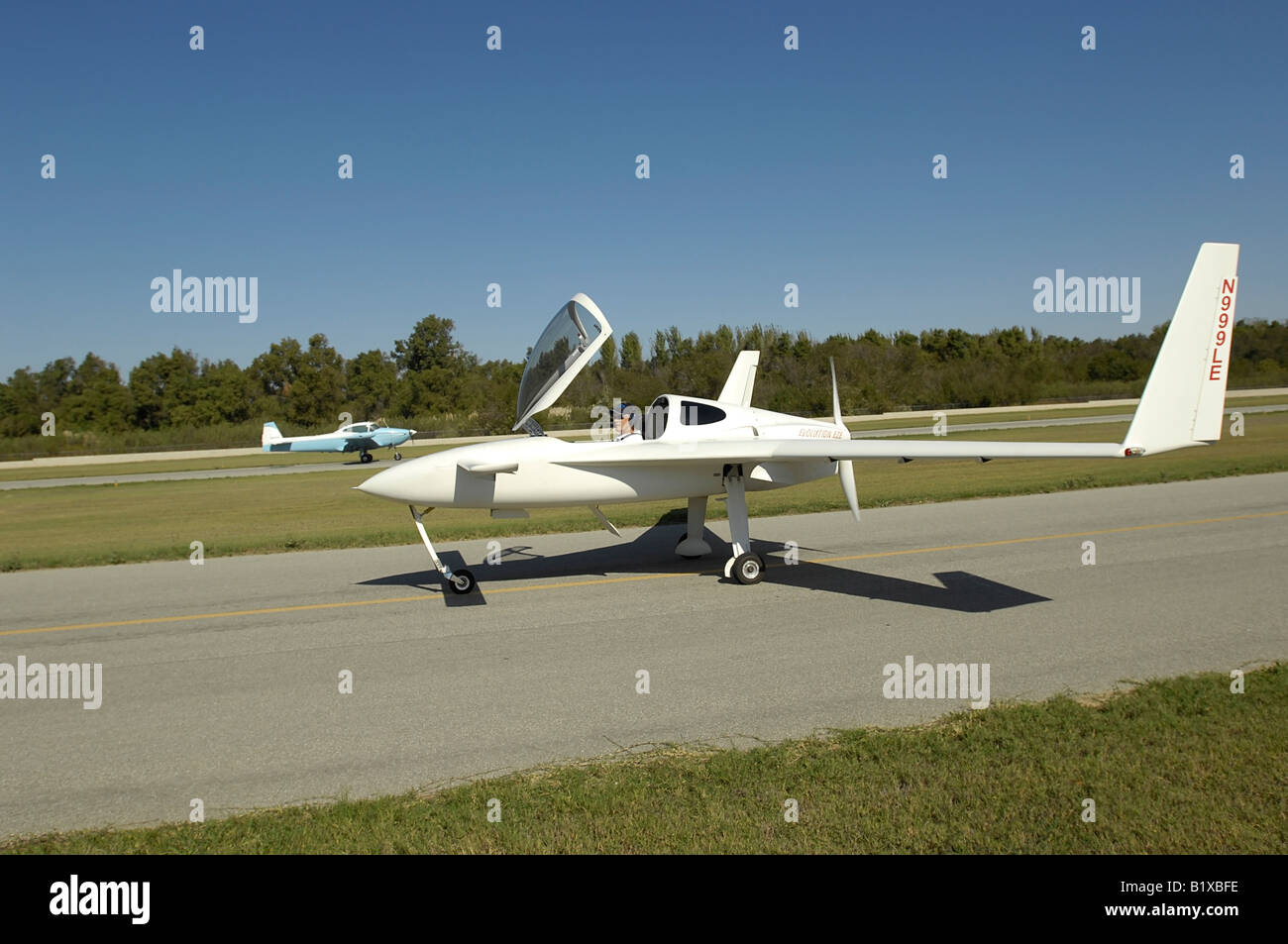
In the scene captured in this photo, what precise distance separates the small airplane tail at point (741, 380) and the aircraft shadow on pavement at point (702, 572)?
8.33 ft

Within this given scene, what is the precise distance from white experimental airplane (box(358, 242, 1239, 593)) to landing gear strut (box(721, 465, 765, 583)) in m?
0.02

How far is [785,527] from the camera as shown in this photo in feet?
51.1

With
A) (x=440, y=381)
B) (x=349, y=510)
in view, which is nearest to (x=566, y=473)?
(x=349, y=510)

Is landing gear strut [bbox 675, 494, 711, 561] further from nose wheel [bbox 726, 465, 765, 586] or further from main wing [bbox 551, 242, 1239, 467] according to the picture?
main wing [bbox 551, 242, 1239, 467]

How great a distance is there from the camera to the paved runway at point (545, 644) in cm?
617

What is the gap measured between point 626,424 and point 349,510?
13.2 metres

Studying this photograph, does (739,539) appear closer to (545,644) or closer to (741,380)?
(545,644)

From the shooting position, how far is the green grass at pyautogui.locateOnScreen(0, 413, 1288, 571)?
1574cm

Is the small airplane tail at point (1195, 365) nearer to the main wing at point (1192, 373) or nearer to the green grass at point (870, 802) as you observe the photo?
the main wing at point (1192, 373)

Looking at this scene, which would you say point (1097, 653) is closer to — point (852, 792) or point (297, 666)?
point (852, 792)

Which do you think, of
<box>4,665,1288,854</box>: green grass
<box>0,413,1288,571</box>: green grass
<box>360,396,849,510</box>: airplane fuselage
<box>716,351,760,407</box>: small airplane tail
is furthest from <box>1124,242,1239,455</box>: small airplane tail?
<box>0,413,1288,571</box>: green grass

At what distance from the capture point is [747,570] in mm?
11211

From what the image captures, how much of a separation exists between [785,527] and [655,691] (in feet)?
28.7
